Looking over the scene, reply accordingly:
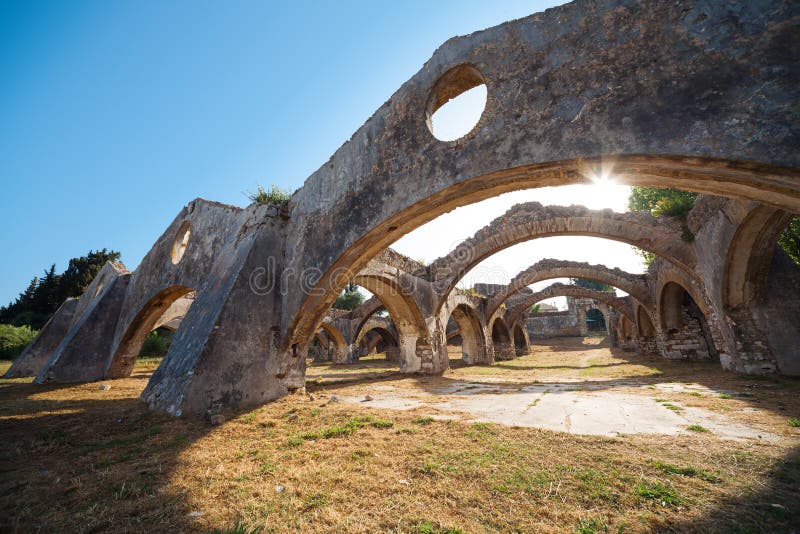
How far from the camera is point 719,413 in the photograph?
3.80 meters

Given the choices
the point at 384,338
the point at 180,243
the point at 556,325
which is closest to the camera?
the point at 180,243

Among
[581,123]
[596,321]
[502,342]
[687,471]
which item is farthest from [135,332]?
[596,321]

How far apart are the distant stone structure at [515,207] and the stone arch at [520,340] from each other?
12495 millimetres

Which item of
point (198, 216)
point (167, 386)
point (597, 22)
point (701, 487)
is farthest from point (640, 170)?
point (198, 216)

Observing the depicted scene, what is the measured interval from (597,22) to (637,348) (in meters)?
20.1

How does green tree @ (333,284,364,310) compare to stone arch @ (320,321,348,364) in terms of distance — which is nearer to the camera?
stone arch @ (320,321,348,364)

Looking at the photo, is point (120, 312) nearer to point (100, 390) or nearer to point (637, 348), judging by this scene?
point (100, 390)

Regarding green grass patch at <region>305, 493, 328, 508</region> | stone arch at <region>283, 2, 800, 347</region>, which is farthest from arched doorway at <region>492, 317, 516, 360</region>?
green grass patch at <region>305, 493, 328, 508</region>

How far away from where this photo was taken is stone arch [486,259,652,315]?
43.9 ft

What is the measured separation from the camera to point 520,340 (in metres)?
23.2

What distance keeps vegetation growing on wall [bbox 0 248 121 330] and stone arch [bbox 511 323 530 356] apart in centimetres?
3321

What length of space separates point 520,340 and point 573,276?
10.1 m

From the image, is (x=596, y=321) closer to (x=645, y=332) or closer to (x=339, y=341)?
(x=645, y=332)

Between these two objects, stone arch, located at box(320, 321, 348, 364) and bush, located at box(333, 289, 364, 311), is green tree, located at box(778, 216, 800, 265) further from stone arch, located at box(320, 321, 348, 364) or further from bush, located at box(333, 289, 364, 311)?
bush, located at box(333, 289, 364, 311)
